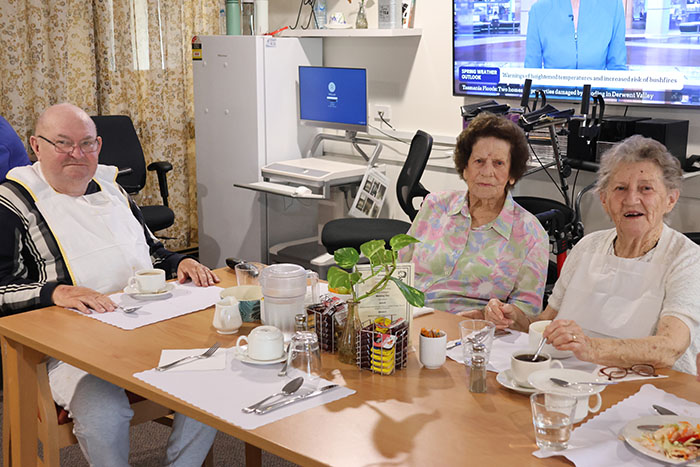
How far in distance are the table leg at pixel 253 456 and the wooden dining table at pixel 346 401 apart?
1.74ft

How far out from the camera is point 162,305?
2213 mm

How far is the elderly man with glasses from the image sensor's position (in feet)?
6.73

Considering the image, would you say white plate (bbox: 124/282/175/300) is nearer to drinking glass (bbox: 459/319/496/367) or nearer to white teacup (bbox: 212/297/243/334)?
white teacup (bbox: 212/297/243/334)

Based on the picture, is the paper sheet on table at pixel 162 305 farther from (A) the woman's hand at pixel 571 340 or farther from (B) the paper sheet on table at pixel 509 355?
(A) the woman's hand at pixel 571 340

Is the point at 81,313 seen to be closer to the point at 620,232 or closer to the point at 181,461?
the point at 181,461

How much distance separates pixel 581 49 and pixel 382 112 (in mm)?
1374

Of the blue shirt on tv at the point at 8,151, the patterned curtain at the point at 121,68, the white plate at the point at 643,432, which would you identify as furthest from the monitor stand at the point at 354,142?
the white plate at the point at 643,432

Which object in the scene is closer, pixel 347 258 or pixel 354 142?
pixel 347 258

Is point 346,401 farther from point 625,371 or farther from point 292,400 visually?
point 625,371

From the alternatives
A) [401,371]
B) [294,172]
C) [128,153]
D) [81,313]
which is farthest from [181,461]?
[128,153]

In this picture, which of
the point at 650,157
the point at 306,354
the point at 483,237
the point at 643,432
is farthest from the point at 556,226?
the point at 643,432

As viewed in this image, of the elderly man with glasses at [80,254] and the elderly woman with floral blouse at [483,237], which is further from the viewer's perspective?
the elderly woman with floral blouse at [483,237]

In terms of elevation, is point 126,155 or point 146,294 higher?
point 126,155

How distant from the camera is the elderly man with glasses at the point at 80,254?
2.05 meters
